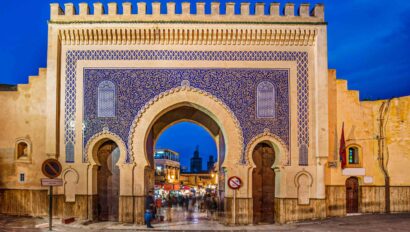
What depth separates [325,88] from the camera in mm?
14992

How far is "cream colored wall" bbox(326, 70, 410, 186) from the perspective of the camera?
1550 cm

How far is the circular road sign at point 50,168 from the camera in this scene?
1188 centimetres

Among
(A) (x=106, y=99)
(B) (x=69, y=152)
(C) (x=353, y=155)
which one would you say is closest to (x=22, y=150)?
(B) (x=69, y=152)

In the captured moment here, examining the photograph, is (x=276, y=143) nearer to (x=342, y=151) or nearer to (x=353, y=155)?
(x=342, y=151)

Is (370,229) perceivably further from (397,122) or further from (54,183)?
(54,183)

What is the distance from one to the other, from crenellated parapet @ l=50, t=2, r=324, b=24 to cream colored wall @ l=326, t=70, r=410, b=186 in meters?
2.18

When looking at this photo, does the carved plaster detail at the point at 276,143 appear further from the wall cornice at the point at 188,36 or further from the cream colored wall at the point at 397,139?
the cream colored wall at the point at 397,139

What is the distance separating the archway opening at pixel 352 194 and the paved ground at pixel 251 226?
777 mm

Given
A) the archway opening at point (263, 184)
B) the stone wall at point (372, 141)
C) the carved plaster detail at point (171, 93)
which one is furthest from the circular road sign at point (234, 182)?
the stone wall at point (372, 141)

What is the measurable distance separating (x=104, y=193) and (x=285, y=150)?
6.23 m

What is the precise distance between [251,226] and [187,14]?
6.80 meters

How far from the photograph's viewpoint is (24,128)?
15.6 metres

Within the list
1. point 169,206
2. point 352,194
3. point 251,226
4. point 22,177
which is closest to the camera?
point 251,226

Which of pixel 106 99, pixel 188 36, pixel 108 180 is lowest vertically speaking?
pixel 108 180
